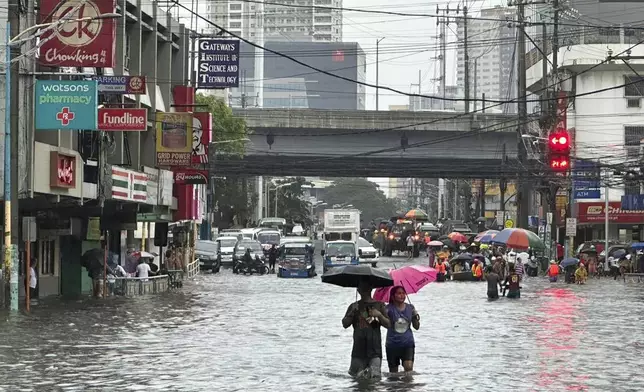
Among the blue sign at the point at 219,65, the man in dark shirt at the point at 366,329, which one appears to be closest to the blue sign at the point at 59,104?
the man in dark shirt at the point at 366,329

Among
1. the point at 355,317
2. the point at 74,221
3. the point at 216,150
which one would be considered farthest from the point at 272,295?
the point at 216,150

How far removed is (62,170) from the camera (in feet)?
129

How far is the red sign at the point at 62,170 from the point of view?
127ft

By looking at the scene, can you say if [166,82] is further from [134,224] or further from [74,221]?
[74,221]

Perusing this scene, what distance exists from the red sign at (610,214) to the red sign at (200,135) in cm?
3104

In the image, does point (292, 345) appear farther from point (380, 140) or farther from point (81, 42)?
point (380, 140)

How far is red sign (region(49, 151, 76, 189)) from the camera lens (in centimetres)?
3856

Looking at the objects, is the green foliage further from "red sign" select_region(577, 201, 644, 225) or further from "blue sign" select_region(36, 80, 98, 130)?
"blue sign" select_region(36, 80, 98, 130)

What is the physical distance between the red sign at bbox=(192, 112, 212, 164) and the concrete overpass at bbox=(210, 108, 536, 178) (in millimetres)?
22018

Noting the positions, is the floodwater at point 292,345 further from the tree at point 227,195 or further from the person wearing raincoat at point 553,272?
the tree at point 227,195

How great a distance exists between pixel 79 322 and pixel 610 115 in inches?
2452

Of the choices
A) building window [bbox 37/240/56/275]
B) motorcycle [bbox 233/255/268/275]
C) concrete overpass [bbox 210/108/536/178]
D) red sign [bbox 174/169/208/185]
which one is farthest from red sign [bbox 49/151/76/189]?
concrete overpass [bbox 210/108/536/178]

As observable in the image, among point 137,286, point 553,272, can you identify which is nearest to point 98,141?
point 137,286

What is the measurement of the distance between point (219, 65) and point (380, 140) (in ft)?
95.5
